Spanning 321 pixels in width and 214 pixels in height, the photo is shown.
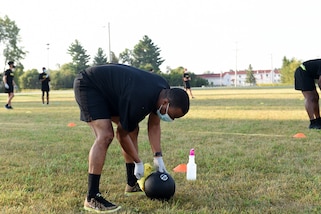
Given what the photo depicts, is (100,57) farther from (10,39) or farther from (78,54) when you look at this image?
(10,39)

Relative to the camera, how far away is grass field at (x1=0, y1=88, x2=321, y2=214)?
143 inches

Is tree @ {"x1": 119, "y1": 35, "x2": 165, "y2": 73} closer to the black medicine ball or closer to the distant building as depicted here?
the distant building

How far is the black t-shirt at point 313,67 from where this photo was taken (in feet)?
27.2

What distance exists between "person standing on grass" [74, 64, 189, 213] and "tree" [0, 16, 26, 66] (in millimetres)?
69056

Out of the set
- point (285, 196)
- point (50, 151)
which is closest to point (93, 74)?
point (285, 196)

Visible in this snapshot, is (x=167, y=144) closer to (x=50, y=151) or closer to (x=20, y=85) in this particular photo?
(x=50, y=151)

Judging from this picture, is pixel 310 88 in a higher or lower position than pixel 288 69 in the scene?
lower

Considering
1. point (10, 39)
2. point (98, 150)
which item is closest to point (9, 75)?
point (98, 150)

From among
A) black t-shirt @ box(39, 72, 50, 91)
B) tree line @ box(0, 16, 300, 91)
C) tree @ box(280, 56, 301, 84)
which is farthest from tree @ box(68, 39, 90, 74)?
black t-shirt @ box(39, 72, 50, 91)

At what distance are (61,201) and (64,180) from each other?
78cm

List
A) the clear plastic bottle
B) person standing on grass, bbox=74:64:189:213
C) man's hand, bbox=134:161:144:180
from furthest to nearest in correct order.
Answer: the clear plastic bottle → man's hand, bbox=134:161:144:180 → person standing on grass, bbox=74:64:189:213

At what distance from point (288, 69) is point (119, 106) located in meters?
81.0

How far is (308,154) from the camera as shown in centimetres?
574

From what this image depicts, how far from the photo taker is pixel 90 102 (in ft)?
11.9
